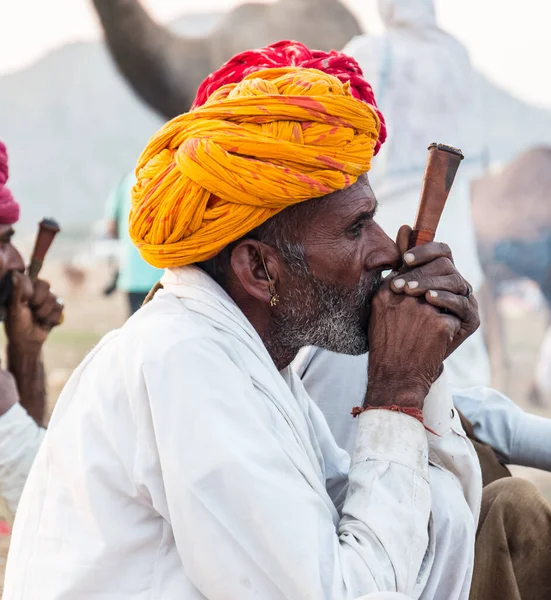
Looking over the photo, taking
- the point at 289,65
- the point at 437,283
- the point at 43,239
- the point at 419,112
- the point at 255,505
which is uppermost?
the point at 289,65

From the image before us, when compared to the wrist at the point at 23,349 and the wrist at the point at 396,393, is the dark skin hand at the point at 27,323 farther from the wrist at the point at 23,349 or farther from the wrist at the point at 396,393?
the wrist at the point at 396,393

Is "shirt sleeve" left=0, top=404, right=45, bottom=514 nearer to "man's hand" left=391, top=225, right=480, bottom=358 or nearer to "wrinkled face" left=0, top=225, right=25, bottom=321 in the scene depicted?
"wrinkled face" left=0, top=225, right=25, bottom=321

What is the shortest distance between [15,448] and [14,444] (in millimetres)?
13

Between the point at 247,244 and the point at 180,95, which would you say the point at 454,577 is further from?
the point at 180,95

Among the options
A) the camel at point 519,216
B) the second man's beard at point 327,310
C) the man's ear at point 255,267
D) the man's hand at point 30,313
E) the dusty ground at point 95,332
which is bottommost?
the dusty ground at point 95,332

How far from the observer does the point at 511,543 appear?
8.06 ft

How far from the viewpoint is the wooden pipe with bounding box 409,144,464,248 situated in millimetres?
2242

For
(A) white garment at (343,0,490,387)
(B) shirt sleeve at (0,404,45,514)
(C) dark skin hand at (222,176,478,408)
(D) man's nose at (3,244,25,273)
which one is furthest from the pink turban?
(A) white garment at (343,0,490,387)

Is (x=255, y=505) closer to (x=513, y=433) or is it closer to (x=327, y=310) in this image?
(x=327, y=310)

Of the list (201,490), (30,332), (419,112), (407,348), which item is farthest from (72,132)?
(201,490)

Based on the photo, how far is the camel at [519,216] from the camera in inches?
400

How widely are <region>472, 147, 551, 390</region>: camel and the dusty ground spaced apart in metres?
0.98

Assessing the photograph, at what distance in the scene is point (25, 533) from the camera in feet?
6.48

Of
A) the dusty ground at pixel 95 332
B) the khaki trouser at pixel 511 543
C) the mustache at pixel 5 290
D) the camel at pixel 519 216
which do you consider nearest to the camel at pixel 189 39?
the camel at pixel 519 216
